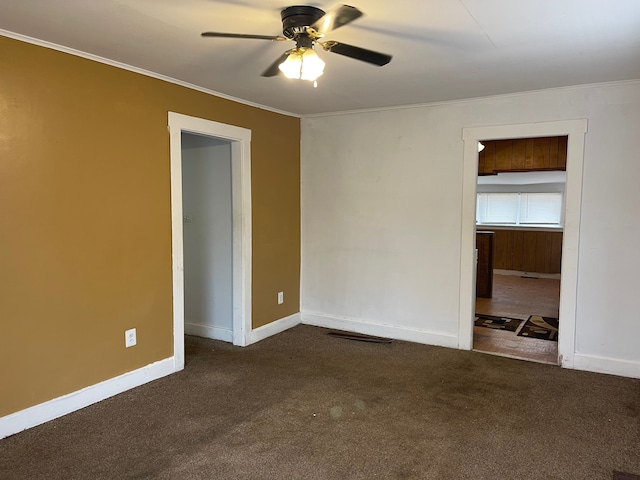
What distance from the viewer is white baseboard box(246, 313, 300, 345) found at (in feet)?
14.5

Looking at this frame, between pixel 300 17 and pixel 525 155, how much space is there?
4.20 metres

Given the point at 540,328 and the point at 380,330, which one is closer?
the point at 380,330

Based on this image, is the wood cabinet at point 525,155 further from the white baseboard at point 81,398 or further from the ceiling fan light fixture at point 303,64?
the white baseboard at point 81,398

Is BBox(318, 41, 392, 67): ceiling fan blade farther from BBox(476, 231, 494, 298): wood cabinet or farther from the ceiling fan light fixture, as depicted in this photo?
BBox(476, 231, 494, 298): wood cabinet

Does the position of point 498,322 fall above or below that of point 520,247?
below

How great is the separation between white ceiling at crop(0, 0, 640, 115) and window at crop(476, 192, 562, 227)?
19.9 ft

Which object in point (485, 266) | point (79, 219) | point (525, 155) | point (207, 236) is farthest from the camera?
point (485, 266)

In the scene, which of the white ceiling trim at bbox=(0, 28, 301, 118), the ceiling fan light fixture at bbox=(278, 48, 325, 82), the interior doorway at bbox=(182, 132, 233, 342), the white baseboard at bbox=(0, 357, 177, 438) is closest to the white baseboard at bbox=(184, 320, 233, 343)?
the interior doorway at bbox=(182, 132, 233, 342)

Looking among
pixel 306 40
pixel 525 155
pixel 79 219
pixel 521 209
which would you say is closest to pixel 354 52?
pixel 306 40

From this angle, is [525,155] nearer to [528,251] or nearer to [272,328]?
[272,328]

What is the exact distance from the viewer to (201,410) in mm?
2990

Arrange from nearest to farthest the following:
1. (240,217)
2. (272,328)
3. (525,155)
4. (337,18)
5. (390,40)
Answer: (337,18) < (390,40) < (240,217) < (272,328) < (525,155)

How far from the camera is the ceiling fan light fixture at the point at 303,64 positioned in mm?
2146

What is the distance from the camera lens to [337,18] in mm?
2010
